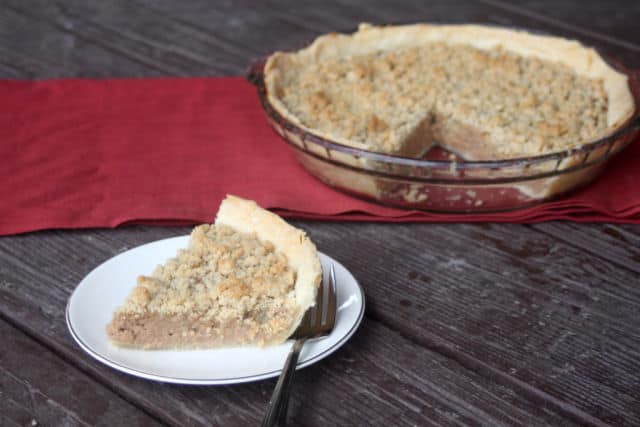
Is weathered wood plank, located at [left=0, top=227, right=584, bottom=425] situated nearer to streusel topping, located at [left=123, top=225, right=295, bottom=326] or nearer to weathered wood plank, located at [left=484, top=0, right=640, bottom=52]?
streusel topping, located at [left=123, top=225, right=295, bottom=326]

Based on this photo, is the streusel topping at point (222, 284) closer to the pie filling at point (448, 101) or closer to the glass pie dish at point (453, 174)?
the glass pie dish at point (453, 174)

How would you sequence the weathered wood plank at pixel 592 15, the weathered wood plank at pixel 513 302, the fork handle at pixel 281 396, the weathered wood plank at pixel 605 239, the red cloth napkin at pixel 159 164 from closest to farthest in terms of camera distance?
the fork handle at pixel 281 396 → the weathered wood plank at pixel 513 302 → the weathered wood plank at pixel 605 239 → the red cloth napkin at pixel 159 164 → the weathered wood plank at pixel 592 15

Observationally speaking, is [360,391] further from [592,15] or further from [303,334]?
[592,15]

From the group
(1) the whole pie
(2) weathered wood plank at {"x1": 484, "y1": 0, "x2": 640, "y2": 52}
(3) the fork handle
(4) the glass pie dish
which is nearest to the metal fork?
(3) the fork handle

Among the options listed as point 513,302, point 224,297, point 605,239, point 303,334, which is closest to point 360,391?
point 303,334

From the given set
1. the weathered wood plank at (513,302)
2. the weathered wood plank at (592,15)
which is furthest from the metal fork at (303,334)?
the weathered wood plank at (592,15)

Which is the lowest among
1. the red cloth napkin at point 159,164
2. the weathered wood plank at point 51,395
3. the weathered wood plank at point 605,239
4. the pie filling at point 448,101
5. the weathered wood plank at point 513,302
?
the weathered wood plank at point 51,395

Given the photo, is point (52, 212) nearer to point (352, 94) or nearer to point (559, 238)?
point (352, 94)
